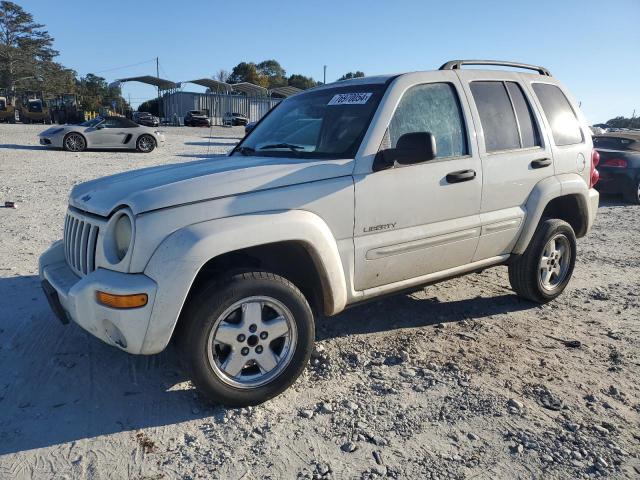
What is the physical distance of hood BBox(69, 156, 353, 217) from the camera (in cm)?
282

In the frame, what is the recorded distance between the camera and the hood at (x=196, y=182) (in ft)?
9.25

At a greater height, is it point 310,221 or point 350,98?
point 350,98

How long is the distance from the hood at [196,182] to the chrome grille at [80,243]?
0.31ft

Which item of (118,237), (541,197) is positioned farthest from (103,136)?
(541,197)

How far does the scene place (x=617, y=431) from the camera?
2.84 metres

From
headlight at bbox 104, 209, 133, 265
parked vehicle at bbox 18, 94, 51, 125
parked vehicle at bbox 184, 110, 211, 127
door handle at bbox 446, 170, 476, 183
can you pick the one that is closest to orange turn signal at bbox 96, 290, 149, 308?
headlight at bbox 104, 209, 133, 265

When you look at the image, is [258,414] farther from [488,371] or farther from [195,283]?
[488,371]

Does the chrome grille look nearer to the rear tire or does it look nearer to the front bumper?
the front bumper

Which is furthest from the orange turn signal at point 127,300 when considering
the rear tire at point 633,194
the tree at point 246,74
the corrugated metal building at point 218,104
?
the tree at point 246,74

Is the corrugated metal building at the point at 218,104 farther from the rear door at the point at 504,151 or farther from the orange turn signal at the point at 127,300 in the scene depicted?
the orange turn signal at the point at 127,300

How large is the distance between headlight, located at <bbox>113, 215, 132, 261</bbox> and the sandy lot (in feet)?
3.04

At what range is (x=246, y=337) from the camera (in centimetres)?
299

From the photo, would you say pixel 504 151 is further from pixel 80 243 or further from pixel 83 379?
pixel 83 379

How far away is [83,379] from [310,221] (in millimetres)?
1776
